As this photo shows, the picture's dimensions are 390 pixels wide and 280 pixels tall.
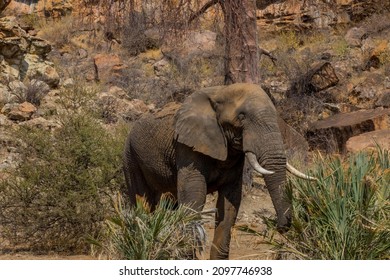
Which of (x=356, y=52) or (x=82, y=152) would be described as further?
(x=356, y=52)

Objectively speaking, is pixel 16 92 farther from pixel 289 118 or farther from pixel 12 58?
pixel 289 118

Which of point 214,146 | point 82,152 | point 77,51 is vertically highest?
point 214,146

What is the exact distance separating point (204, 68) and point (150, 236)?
17596 mm

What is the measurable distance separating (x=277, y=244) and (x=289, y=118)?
1197cm

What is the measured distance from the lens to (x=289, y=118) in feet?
64.4

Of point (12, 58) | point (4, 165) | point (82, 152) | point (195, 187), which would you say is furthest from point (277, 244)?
point (12, 58)

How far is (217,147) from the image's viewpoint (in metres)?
9.06

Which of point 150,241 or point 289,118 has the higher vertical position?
point 150,241

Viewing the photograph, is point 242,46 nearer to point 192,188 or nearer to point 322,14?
point 192,188

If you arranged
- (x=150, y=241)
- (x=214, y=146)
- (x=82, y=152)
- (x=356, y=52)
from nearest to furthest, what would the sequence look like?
(x=150, y=241)
(x=214, y=146)
(x=82, y=152)
(x=356, y=52)

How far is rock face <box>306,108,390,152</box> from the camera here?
1697cm

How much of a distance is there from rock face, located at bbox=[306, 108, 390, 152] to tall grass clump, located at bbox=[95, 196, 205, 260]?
9301mm

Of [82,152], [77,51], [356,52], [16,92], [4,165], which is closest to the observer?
[82,152]

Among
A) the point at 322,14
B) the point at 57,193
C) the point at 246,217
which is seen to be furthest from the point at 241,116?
the point at 322,14
